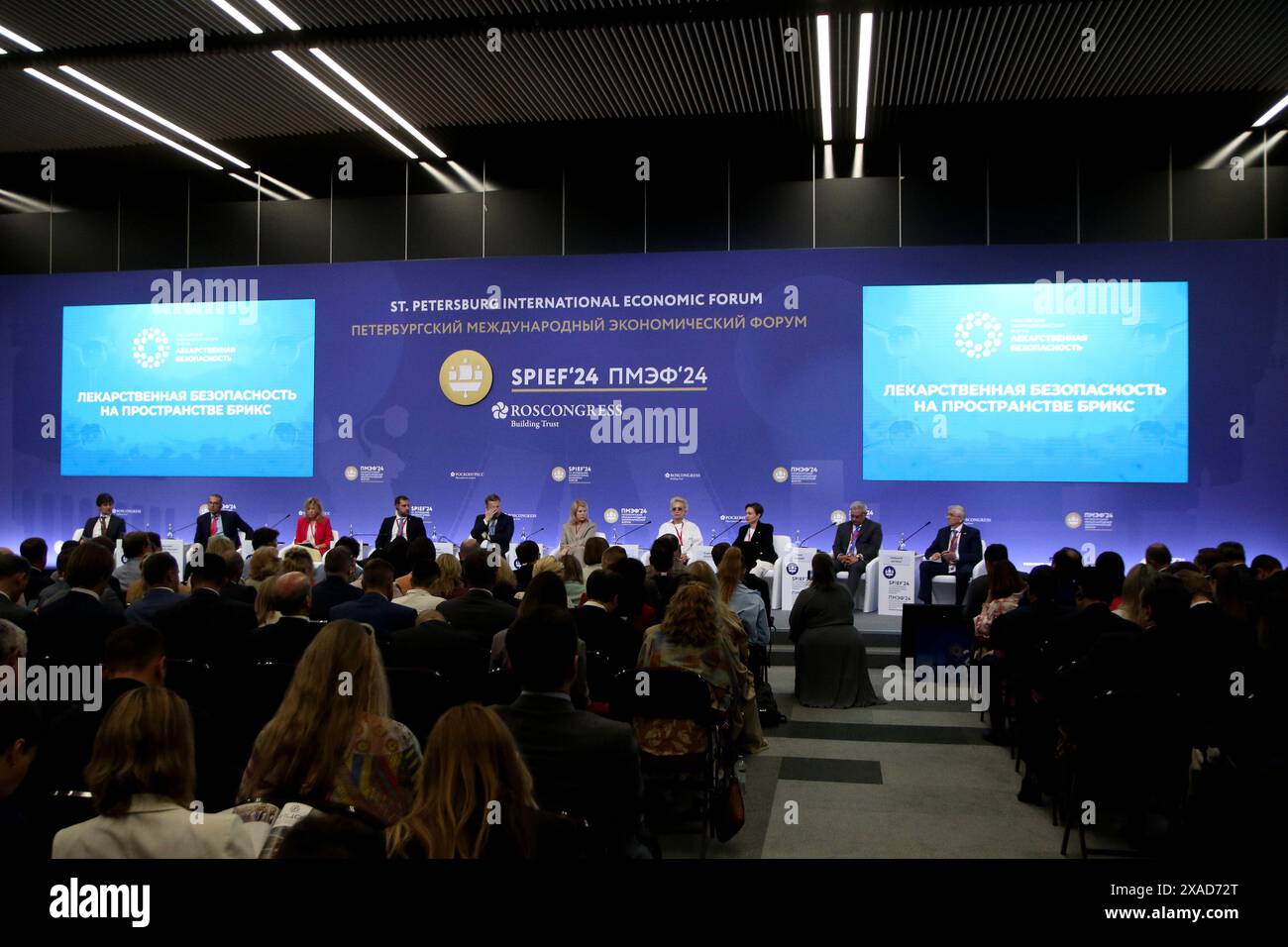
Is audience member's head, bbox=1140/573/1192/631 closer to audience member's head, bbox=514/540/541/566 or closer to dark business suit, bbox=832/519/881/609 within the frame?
audience member's head, bbox=514/540/541/566

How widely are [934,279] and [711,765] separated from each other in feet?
27.3

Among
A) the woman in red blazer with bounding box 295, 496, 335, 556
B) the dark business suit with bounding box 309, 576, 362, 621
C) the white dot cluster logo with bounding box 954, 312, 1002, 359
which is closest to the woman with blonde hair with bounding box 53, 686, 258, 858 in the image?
the dark business suit with bounding box 309, 576, 362, 621

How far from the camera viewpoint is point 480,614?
4285 mm

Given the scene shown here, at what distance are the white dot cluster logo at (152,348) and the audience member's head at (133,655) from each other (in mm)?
10783

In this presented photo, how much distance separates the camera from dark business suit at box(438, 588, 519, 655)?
4246mm

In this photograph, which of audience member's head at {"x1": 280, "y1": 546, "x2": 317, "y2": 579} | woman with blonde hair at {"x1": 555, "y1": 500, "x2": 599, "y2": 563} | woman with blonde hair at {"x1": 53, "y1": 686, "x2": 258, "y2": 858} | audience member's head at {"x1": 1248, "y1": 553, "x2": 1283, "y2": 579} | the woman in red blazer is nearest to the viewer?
woman with blonde hair at {"x1": 53, "y1": 686, "x2": 258, "y2": 858}

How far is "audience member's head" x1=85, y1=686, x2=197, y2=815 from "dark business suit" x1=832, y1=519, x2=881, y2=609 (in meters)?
8.60

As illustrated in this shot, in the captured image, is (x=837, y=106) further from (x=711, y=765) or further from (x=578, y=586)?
(x=711, y=765)

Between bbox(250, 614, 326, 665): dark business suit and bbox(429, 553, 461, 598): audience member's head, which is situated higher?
Answer: bbox(429, 553, 461, 598): audience member's head

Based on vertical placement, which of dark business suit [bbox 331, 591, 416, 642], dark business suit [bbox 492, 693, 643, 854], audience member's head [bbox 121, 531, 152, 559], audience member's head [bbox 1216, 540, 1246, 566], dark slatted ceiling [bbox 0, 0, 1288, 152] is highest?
dark slatted ceiling [bbox 0, 0, 1288, 152]

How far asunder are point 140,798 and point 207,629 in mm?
2488

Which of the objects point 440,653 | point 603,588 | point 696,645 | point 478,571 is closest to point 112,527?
point 478,571

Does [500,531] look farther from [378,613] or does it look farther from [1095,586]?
[1095,586]

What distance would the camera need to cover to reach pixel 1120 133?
33.5 ft
